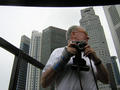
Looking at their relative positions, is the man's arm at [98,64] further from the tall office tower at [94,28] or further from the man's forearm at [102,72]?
the tall office tower at [94,28]

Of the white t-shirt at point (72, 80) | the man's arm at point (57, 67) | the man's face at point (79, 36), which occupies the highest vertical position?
the man's face at point (79, 36)

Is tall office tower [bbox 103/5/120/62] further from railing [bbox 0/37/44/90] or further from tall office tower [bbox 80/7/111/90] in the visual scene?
railing [bbox 0/37/44/90]

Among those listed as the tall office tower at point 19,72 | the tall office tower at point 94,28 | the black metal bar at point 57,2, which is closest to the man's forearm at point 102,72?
the black metal bar at point 57,2

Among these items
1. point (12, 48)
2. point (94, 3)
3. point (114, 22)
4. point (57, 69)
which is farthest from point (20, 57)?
point (114, 22)

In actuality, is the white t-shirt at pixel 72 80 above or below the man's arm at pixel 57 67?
below

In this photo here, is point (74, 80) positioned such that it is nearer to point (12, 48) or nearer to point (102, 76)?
point (102, 76)

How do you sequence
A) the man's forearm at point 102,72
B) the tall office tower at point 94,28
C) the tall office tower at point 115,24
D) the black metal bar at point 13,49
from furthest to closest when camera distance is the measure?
the tall office tower at point 94,28
the tall office tower at point 115,24
the black metal bar at point 13,49
the man's forearm at point 102,72

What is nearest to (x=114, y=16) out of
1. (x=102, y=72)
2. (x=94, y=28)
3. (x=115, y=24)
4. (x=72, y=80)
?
(x=115, y=24)

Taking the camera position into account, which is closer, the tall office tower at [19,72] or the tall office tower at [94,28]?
the tall office tower at [19,72]

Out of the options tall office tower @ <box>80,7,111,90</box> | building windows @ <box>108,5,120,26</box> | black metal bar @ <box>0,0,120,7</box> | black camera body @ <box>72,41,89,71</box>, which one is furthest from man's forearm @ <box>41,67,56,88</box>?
tall office tower @ <box>80,7,111,90</box>

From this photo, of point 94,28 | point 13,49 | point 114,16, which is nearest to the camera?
point 13,49

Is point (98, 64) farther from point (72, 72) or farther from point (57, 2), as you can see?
point (57, 2)

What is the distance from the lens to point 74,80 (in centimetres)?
81

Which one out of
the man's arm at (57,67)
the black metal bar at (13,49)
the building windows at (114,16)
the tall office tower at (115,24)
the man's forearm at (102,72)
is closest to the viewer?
the man's arm at (57,67)
